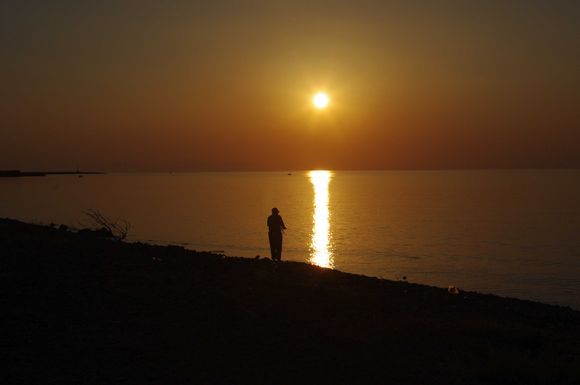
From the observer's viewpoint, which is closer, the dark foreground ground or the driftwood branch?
the dark foreground ground

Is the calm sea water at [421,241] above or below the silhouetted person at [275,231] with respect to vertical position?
above

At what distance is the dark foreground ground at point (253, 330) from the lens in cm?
880

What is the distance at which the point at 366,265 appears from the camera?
3253 cm

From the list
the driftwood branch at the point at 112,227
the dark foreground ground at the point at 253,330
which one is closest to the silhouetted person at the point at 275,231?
the dark foreground ground at the point at 253,330

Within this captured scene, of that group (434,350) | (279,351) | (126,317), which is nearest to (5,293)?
(126,317)

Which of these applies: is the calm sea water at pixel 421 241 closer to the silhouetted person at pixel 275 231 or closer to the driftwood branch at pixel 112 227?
the driftwood branch at pixel 112 227

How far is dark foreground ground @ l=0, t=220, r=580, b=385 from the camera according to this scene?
8.80m

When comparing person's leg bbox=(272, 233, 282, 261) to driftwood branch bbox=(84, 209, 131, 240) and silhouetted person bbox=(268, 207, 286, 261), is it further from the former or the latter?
driftwood branch bbox=(84, 209, 131, 240)

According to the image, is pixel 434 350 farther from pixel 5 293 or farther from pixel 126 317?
pixel 5 293

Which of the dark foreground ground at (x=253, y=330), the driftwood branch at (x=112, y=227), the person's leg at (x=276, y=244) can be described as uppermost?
the driftwood branch at (x=112, y=227)

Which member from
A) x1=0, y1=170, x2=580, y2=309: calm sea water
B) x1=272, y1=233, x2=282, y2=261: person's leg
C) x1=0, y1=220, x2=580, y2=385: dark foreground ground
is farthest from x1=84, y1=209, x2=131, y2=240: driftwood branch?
x1=0, y1=220, x2=580, y2=385: dark foreground ground

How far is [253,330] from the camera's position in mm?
10898

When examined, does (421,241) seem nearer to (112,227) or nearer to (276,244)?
(276,244)

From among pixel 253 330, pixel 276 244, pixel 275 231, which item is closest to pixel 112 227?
pixel 276 244
